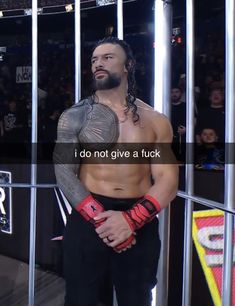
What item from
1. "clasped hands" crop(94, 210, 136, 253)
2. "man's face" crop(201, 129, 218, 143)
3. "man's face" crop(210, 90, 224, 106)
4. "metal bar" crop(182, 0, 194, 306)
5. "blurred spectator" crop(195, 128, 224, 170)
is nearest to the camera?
"clasped hands" crop(94, 210, 136, 253)

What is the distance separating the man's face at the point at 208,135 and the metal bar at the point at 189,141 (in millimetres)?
450

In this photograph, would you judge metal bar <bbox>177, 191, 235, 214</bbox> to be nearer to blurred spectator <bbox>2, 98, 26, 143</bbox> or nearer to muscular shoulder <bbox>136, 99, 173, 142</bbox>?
muscular shoulder <bbox>136, 99, 173, 142</bbox>

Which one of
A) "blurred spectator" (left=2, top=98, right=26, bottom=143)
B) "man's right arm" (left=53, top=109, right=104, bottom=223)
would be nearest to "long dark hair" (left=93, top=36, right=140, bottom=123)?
"man's right arm" (left=53, top=109, right=104, bottom=223)

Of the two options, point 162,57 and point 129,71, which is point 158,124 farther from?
point 162,57

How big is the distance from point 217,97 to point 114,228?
137 centimetres

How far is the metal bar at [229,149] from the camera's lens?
1.70 m

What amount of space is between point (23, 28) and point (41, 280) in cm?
206

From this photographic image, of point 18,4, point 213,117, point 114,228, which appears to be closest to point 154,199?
point 114,228

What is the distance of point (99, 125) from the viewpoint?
5.52ft

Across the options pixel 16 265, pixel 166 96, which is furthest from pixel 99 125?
pixel 16 265

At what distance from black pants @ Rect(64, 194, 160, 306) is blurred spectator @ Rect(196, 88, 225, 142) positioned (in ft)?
2.96

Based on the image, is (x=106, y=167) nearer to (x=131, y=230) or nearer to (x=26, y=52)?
(x=131, y=230)

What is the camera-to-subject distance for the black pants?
67.7 inches

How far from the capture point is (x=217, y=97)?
2.69 metres
